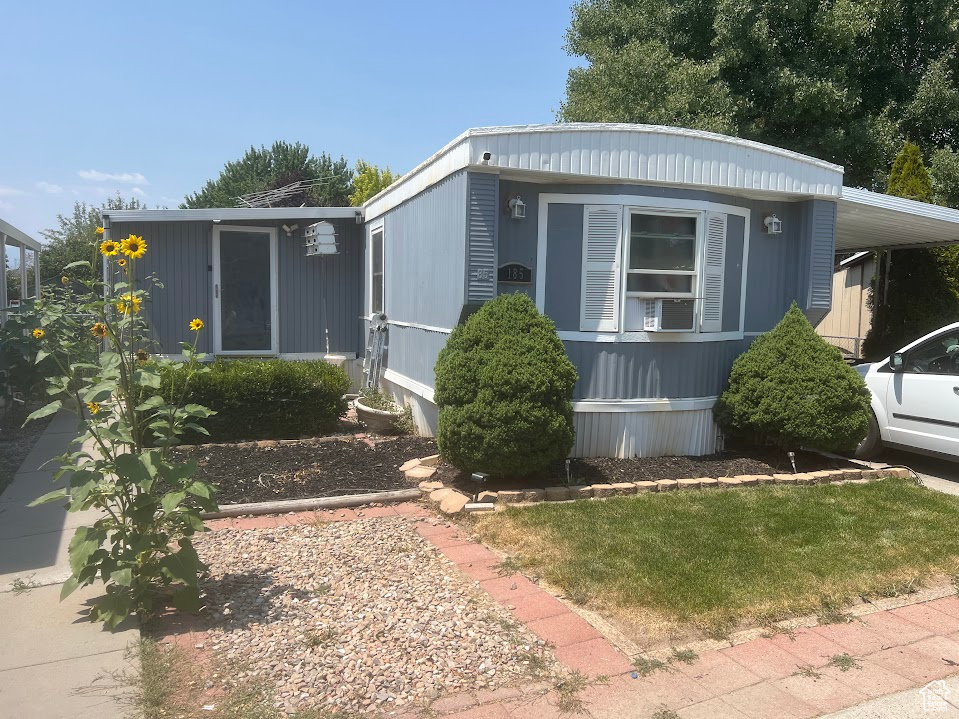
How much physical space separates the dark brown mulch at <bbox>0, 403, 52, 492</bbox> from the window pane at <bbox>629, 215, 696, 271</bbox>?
586 centimetres

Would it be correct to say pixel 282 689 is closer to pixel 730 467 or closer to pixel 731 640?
pixel 731 640

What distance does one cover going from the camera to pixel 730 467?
271 inches

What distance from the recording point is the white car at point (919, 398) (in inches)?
271

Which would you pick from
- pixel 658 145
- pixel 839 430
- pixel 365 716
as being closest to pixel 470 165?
pixel 658 145

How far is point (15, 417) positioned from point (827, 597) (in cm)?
925

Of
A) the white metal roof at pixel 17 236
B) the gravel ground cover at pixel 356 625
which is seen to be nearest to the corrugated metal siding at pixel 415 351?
the gravel ground cover at pixel 356 625

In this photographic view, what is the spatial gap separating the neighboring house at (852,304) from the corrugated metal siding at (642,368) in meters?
8.97

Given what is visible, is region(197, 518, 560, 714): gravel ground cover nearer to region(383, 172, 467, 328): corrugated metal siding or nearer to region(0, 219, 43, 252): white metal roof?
region(383, 172, 467, 328): corrugated metal siding

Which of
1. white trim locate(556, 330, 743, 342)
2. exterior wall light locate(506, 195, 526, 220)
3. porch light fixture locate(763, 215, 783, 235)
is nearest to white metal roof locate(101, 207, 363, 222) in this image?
exterior wall light locate(506, 195, 526, 220)

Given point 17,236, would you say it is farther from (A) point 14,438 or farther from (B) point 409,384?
(B) point 409,384

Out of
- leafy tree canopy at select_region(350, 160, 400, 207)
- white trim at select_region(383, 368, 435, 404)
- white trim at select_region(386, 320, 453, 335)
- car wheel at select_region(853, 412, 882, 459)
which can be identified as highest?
leafy tree canopy at select_region(350, 160, 400, 207)

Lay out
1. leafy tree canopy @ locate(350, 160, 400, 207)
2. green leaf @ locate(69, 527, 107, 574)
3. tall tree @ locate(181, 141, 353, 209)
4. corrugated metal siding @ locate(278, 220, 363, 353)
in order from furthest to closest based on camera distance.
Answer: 1. tall tree @ locate(181, 141, 353, 209)
2. leafy tree canopy @ locate(350, 160, 400, 207)
3. corrugated metal siding @ locate(278, 220, 363, 353)
4. green leaf @ locate(69, 527, 107, 574)

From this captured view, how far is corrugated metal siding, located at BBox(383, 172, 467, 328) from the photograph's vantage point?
6.57 m

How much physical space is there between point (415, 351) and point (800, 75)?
11.8 meters
